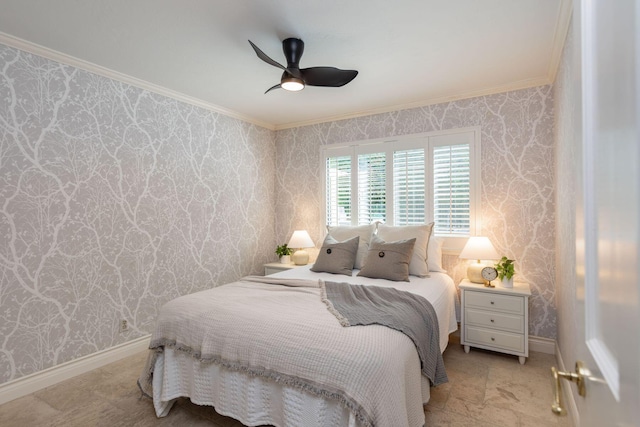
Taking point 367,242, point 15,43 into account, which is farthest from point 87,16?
point 367,242

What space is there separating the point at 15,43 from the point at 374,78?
275 cm

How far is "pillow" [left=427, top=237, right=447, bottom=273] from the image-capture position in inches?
131

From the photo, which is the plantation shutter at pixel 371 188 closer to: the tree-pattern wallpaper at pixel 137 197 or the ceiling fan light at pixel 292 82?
the tree-pattern wallpaper at pixel 137 197

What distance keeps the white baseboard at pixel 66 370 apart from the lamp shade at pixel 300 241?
5.99 ft

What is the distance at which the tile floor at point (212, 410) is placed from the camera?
6.84 feet

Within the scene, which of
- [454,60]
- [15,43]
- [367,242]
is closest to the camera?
[15,43]

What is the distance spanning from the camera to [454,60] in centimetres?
276

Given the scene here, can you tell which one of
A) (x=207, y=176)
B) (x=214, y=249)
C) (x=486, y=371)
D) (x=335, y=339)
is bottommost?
(x=486, y=371)

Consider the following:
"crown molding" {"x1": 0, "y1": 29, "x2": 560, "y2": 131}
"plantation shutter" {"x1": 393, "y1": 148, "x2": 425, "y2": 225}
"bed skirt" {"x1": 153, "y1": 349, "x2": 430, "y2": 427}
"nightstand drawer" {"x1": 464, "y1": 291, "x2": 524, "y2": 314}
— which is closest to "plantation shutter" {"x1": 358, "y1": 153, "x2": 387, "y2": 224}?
"plantation shutter" {"x1": 393, "y1": 148, "x2": 425, "y2": 225}

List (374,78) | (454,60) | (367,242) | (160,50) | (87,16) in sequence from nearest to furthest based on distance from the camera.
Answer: (87,16)
(160,50)
(454,60)
(374,78)
(367,242)

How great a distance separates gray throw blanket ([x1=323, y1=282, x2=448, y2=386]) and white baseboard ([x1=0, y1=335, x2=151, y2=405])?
1995 millimetres

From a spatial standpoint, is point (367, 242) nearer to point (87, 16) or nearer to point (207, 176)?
point (207, 176)

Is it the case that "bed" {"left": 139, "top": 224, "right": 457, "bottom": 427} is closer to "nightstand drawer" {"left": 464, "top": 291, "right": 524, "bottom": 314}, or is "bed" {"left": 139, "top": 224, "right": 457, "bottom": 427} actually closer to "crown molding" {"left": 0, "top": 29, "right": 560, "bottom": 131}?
"nightstand drawer" {"left": 464, "top": 291, "right": 524, "bottom": 314}

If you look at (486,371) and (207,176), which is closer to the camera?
(486,371)
